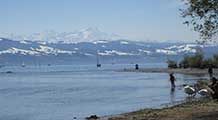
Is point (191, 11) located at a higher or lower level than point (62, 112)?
higher

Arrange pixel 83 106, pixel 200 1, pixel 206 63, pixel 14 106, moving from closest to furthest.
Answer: pixel 200 1
pixel 83 106
pixel 14 106
pixel 206 63

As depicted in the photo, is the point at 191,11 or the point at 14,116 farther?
the point at 14,116

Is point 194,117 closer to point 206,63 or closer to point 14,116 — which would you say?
point 14,116

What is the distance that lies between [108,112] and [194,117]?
13768 mm

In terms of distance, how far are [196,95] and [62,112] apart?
13.3 metres

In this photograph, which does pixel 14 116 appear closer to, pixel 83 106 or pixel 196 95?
pixel 83 106

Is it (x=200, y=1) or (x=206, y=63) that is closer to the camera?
(x=200, y=1)

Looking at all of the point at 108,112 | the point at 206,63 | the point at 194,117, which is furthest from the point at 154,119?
the point at 206,63

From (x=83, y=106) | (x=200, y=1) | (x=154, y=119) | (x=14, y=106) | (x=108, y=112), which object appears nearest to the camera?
(x=200, y=1)

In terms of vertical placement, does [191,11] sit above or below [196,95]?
above

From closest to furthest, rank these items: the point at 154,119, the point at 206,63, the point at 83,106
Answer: the point at 154,119 → the point at 83,106 → the point at 206,63

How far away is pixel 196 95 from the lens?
4772cm

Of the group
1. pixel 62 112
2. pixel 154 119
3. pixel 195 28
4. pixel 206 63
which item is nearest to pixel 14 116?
pixel 62 112

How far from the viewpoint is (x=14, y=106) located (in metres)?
48.3
